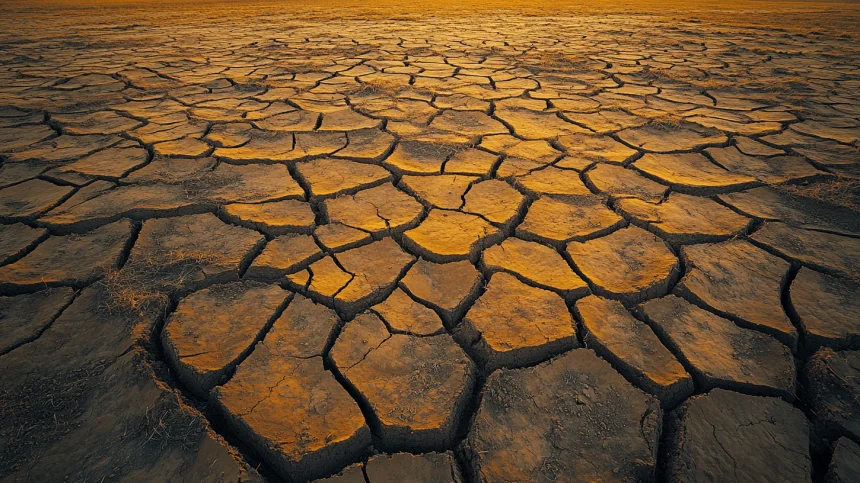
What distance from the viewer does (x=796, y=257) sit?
4.73 ft

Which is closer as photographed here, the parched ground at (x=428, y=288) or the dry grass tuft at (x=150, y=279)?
the parched ground at (x=428, y=288)

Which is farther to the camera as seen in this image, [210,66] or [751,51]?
[751,51]

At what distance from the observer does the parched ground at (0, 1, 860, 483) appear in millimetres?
893

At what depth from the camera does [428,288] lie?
1.33m

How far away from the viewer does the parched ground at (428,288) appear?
893mm

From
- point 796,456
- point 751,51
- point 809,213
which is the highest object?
point 751,51

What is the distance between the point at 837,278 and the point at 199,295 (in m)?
2.05

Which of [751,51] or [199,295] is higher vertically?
[751,51]

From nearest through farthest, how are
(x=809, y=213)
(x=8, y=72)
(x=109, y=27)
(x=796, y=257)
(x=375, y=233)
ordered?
(x=796, y=257)
(x=375, y=233)
(x=809, y=213)
(x=8, y=72)
(x=109, y=27)

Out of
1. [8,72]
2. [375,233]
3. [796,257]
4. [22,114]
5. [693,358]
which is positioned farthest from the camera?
[8,72]

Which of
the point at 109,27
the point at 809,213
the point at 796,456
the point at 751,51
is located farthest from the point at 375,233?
the point at 109,27

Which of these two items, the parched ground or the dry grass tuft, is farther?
the dry grass tuft

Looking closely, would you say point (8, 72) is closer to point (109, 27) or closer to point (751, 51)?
point (109, 27)

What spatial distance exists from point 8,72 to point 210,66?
175cm
